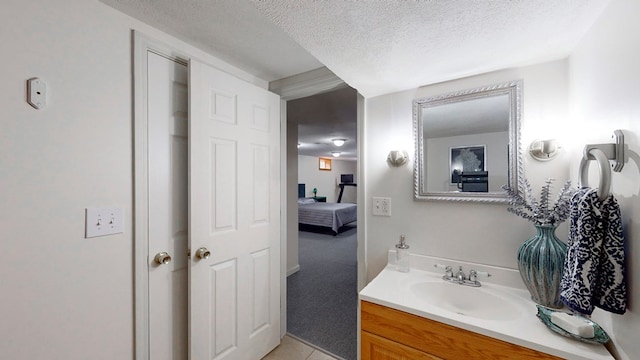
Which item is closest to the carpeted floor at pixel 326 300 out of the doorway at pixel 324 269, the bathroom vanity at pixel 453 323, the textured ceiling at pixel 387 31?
the doorway at pixel 324 269

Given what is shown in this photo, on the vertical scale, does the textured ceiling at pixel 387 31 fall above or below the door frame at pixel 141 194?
above

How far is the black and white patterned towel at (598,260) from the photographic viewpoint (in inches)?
26.0

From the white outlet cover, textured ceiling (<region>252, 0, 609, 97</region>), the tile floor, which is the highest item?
textured ceiling (<region>252, 0, 609, 97</region>)

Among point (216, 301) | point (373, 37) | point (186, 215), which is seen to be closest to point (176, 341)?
point (216, 301)

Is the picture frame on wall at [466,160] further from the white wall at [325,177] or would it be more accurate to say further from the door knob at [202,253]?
the white wall at [325,177]

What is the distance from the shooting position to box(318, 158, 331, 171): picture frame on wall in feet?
30.4

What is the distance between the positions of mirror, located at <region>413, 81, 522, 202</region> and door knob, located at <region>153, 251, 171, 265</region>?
1471 mm

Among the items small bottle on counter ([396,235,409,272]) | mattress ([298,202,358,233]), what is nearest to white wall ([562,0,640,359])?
small bottle on counter ([396,235,409,272])

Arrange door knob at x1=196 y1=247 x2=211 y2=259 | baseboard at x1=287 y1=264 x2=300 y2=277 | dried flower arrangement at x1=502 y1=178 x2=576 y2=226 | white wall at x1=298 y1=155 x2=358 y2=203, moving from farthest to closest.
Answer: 1. white wall at x1=298 y1=155 x2=358 y2=203
2. baseboard at x1=287 y1=264 x2=300 y2=277
3. door knob at x1=196 y1=247 x2=211 y2=259
4. dried flower arrangement at x1=502 y1=178 x2=576 y2=226

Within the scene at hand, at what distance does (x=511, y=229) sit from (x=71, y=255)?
6.77ft

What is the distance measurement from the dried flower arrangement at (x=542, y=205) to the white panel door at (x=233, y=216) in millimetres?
1496

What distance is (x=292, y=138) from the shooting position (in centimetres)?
371

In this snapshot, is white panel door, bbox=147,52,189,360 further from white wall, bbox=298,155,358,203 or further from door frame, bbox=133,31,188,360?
white wall, bbox=298,155,358,203

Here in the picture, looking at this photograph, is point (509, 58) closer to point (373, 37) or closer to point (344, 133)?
point (373, 37)
